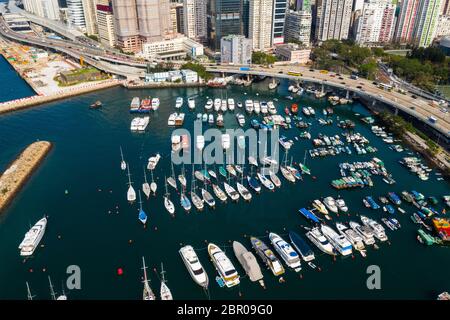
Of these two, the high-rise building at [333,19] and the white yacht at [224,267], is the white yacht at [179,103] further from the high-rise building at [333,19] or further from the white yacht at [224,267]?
the high-rise building at [333,19]

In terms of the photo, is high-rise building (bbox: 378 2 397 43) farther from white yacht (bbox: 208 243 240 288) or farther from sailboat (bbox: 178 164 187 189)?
white yacht (bbox: 208 243 240 288)

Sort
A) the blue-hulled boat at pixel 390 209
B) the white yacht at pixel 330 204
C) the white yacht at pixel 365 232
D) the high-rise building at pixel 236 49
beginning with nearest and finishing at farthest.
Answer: the white yacht at pixel 365 232 < the blue-hulled boat at pixel 390 209 < the white yacht at pixel 330 204 < the high-rise building at pixel 236 49

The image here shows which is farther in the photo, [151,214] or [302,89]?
[302,89]

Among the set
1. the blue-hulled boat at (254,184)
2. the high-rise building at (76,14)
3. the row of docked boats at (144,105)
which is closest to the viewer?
the blue-hulled boat at (254,184)

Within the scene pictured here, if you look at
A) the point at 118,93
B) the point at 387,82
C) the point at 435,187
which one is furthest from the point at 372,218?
the point at 118,93

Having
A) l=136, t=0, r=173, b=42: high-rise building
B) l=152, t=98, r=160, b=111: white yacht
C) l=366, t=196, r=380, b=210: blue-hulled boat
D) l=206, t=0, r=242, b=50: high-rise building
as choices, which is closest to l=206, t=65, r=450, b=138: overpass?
l=206, t=0, r=242, b=50: high-rise building

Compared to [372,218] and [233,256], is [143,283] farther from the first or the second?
[372,218]

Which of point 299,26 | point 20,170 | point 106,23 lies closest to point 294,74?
point 299,26

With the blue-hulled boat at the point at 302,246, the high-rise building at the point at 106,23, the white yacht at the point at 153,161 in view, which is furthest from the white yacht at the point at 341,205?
the high-rise building at the point at 106,23
